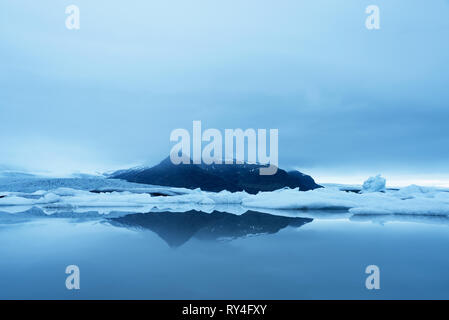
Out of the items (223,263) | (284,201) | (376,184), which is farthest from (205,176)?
(223,263)

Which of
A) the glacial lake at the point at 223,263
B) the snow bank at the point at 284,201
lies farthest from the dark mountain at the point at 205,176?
the glacial lake at the point at 223,263

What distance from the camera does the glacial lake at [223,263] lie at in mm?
2275

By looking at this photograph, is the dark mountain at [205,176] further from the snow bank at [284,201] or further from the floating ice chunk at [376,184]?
the snow bank at [284,201]

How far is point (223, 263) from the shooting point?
2.99 m

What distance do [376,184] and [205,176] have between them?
15.2 metres

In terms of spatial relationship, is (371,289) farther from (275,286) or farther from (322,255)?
(322,255)

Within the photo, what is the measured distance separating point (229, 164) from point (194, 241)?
2500cm

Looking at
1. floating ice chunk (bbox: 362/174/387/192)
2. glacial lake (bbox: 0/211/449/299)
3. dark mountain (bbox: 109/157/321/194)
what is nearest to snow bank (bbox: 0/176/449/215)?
floating ice chunk (bbox: 362/174/387/192)

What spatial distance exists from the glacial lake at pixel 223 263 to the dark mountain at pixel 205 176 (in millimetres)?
22269

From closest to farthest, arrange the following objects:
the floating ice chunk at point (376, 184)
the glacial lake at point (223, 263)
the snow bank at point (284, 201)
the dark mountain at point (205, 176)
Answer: the glacial lake at point (223, 263) < the snow bank at point (284, 201) < the floating ice chunk at point (376, 184) < the dark mountain at point (205, 176)

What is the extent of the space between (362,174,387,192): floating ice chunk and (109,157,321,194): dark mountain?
420 inches

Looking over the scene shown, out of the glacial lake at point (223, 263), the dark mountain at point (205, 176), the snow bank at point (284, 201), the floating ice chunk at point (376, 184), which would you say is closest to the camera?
the glacial lake at point (223, 263)

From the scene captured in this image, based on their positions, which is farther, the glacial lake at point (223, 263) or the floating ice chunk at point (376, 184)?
the floating ice chunk at point (376, 184)

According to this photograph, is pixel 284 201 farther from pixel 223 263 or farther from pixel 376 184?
pixel 376 184
